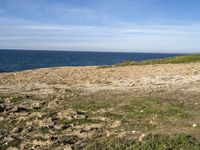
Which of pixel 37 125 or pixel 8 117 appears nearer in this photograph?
pixel 37 125

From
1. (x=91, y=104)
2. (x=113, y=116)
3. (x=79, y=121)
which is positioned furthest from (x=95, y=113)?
(x=91, y=104)

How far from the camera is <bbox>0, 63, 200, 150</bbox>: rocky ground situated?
12297 millimetres

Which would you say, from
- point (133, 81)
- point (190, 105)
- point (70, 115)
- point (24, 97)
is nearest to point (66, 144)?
point (70, 115)

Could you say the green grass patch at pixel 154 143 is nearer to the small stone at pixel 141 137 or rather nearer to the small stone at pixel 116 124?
the small stone at pixel 141 137

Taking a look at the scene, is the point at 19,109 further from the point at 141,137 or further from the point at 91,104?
the point at 141,137

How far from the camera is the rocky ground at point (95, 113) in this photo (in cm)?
1230

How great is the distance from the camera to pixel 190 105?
669 inches

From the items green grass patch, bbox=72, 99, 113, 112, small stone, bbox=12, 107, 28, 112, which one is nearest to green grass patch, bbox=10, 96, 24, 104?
small stone, bbox=12, 107, 28, 112

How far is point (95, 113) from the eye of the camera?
15906mm

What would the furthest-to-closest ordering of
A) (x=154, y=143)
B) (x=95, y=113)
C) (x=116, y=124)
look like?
(x=95, y=113)
(x=116, y=124)
(x=154, y=143)

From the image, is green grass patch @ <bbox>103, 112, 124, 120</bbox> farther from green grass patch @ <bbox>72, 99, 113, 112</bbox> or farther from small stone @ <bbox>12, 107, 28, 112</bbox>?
small stone @ <bbox>12, 107, 28, 112</bbox>

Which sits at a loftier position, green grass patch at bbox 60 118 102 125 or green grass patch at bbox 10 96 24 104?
green grass patch at bbox 60 118 102 125

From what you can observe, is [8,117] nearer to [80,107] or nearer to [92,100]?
[80,107]

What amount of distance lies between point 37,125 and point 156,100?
247 inches
